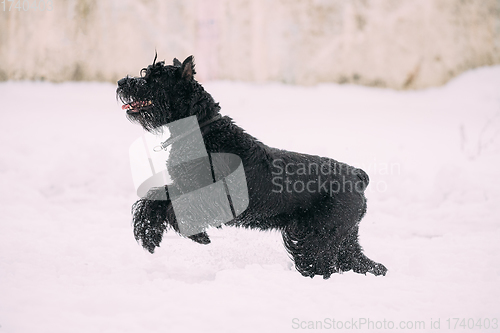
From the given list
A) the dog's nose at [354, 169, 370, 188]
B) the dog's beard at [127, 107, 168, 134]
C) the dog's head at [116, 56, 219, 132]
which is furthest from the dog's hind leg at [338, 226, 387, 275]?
the dog's beard at [127, 107, 168, 134]

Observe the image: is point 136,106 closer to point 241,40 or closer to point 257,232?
point 257,232

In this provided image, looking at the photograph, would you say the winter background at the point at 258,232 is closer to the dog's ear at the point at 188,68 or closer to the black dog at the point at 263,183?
the black dog at the point at 263,183

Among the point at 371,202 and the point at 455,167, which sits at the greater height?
the point at 455,167

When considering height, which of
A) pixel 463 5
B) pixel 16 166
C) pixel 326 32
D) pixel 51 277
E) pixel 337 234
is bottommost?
pixel 16 166

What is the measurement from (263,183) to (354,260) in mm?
1054

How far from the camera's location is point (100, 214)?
15.2 ft

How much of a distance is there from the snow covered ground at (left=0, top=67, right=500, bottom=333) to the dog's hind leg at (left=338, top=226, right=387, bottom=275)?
0.18m

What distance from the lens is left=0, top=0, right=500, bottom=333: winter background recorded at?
2352 millimetres

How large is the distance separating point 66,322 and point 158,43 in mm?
7946

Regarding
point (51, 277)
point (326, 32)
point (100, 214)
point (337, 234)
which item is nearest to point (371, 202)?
point (337, 234)

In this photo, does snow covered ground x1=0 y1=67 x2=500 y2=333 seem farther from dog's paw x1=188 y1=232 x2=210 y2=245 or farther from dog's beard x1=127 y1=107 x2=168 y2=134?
dog's beard x1=127 y1=107 x2=168 y2=134

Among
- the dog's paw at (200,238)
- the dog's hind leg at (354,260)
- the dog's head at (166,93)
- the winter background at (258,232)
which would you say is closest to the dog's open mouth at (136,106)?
the dog's head at (166,93)

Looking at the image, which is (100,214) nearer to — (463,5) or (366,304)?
(366,304)

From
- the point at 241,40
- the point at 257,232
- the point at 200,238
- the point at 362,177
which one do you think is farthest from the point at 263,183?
the point at 241,40
